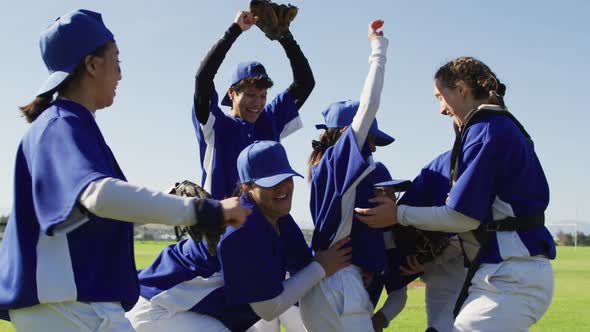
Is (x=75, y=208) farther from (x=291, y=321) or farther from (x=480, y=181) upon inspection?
(x=291, y=321)

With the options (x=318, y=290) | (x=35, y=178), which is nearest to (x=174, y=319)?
(x=318, y=290)

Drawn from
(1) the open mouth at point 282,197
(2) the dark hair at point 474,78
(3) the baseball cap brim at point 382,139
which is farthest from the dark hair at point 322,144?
(2) the dark hair at point 474,78

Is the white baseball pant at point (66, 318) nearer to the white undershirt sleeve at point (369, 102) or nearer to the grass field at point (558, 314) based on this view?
the white undershirt sleeve at point (369, 102)

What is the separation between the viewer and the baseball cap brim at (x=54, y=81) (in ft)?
9.78

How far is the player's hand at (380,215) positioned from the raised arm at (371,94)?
419 millimetres

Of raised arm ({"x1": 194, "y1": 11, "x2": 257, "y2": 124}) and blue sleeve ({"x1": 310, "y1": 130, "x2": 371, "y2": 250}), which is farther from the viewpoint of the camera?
raised arm ({"x1": 194, "y1": 11, "x2": 257, "y2": 124})

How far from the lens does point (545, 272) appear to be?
395cm

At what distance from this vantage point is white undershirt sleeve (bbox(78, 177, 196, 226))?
8.18ft

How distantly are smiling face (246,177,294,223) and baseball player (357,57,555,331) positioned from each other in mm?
829

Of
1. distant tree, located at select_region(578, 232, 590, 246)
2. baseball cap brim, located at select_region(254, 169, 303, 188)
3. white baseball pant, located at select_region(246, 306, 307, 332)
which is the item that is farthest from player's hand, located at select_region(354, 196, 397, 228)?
distant tree, located at select_region(578, 232, 590, 246)

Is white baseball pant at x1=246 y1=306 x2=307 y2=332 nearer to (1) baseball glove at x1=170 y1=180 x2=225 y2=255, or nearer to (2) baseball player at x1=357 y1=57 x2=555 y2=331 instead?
(2) baseball player at x1=357 y1=57 x2=555 y2=331

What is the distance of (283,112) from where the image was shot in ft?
18.7

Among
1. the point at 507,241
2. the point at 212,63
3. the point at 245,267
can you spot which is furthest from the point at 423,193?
the point at 212,63

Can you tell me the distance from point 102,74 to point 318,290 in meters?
2.01
